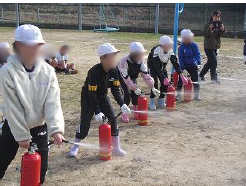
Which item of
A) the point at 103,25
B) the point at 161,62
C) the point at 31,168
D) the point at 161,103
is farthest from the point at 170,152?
the point at 103,25

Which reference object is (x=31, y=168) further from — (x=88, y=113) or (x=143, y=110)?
(x=143, y=110)

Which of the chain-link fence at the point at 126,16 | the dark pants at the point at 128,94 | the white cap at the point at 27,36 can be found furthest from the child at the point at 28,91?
the chain-link fence at the point at 126,16

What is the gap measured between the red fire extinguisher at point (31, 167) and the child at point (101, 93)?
1313 millimetres

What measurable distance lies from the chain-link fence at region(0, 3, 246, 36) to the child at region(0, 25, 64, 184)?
869 inches

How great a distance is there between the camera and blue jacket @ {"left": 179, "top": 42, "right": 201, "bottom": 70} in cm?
785

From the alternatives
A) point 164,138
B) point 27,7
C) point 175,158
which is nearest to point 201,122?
point 164,138

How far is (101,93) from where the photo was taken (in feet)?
15.9

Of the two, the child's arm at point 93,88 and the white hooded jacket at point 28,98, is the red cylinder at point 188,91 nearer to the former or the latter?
the child's arm at point 93,88

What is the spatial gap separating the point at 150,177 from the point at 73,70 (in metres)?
7.08

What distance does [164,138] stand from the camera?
18.5 ft

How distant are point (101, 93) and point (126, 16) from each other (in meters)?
25.0

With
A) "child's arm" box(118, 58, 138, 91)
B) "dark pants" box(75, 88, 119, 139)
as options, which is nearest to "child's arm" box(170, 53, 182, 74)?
"child's arm" box(118, 58, 138, 91)

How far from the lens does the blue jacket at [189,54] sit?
785 centimetres

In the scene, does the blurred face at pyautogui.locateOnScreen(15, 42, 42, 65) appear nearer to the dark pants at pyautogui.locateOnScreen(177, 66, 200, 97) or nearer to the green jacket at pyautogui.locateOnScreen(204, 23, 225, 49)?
the dark pants at pyautogui.locateOnScreen(177, 66, 200, 97)
